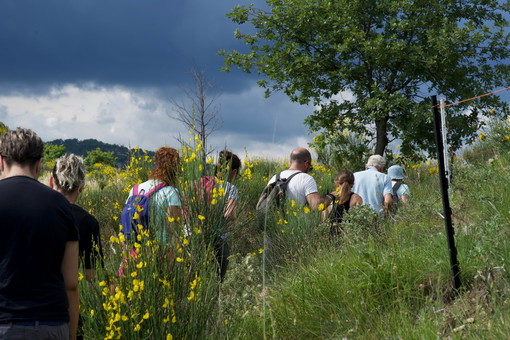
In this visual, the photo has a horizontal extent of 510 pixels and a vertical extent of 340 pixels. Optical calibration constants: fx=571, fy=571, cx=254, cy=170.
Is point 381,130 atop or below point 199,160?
atop

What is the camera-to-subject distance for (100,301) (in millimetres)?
4016

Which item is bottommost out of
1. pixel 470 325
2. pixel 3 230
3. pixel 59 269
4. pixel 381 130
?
pixel 470 325

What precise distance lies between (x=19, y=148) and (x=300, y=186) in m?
4.38

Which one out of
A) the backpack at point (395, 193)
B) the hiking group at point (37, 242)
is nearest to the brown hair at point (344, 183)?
the backpack at point (395, 193)

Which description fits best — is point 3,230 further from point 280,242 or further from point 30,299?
point 280,242

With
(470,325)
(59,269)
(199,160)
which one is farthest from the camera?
(199,160)

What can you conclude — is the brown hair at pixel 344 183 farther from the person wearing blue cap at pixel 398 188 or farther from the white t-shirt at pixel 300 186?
the person wearing blue cap at pixel 398 188

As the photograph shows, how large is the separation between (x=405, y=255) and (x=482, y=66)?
15.2m

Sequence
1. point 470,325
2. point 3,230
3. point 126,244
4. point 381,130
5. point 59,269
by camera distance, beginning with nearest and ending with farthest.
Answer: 1. point 3,230
2. point 59,269
3. point 470,325
4. point 126,244
5. point 381,130

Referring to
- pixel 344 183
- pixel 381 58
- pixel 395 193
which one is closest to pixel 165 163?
pixel 344 183

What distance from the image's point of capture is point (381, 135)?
17.9 m

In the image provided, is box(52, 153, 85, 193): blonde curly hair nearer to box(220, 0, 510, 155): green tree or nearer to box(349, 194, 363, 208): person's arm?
box(349, 194, 363, 208): person's arm

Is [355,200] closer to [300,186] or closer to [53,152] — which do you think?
[300,186]

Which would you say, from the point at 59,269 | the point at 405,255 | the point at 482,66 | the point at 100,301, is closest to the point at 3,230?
the point at 59,269
